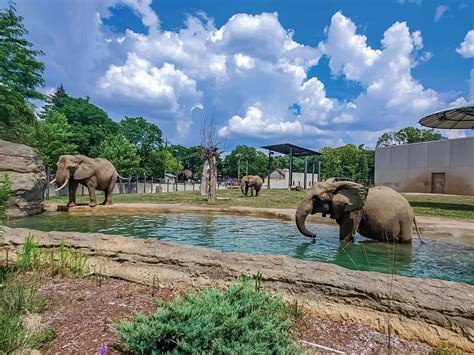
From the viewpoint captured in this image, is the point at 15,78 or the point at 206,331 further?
the point at 15,78

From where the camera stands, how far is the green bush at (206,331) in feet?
7.24

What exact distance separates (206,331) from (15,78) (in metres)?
19.1

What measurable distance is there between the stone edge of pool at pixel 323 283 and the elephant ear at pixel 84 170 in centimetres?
807

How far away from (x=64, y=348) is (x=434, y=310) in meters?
3.05

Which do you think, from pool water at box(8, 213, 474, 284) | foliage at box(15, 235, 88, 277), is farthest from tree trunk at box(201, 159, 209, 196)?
foliage at box(15, 235, 88, 277)

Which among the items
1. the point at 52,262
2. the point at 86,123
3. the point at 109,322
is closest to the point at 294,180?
the point at 86,123

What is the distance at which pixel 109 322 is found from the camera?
111 inches

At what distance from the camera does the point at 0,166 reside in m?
10.4

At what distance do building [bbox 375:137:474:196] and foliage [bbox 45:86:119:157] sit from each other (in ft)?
95.0

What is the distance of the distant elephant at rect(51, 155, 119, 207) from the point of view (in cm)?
1204

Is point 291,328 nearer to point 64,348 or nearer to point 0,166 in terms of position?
point 64,348

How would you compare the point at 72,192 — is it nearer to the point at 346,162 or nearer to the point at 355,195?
the point at 355,195

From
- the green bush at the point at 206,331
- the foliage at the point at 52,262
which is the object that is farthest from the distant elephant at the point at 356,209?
the green bush at the point at 206,331

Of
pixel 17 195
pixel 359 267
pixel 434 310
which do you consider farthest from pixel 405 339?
pixel 17 195
